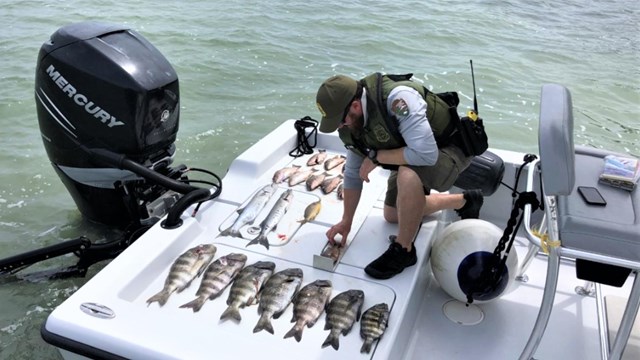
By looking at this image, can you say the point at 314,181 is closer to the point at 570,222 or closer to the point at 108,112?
the point at 108,112

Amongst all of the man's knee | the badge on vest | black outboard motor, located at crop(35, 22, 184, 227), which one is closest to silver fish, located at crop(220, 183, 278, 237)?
black outboard motor, located at crop(35, 22, 184, 227)

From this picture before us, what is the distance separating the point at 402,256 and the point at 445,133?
2.42ft

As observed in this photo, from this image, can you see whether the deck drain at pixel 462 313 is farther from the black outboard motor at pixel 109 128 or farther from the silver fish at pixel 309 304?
the black outboard motor at pixel 109 128

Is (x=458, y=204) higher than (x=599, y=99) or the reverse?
higher

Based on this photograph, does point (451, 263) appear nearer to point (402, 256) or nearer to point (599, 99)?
point (402, 256)

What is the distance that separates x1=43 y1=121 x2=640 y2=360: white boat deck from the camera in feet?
7.47

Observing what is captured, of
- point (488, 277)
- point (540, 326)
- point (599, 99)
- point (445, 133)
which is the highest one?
point (445, 133)

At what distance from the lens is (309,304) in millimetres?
2518

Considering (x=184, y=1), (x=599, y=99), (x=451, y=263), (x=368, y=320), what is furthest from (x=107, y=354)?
(x=184, y=1)

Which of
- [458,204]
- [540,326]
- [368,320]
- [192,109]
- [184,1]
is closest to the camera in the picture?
[540,326]

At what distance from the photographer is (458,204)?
3.14 meters

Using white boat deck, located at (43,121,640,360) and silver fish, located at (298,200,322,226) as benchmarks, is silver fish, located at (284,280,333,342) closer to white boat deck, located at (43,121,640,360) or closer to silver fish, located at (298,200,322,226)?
white boat deck, located at (43,121,640,360)

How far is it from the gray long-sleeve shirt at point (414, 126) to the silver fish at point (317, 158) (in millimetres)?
1245

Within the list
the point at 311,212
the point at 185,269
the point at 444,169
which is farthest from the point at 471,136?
the point at 185,269
